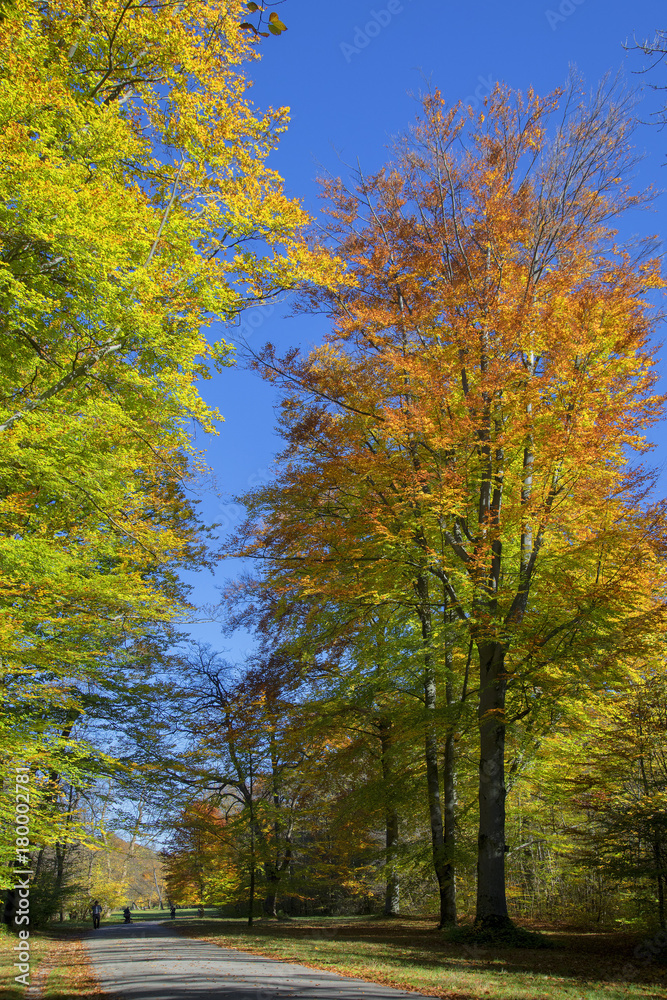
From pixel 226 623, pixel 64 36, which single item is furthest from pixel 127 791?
pixel 64 36

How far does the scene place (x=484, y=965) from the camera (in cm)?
778

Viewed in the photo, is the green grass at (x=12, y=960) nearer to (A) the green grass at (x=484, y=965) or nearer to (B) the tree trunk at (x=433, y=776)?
(A) the green grass at (x=484, y=965)

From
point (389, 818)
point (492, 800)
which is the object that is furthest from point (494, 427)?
point (389, 818)

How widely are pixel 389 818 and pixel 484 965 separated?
25.8 ft

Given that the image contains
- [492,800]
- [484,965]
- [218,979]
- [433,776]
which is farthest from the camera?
[433,776]

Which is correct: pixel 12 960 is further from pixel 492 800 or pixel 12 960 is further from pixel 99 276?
pixel 99 276

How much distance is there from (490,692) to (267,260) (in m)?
8.18

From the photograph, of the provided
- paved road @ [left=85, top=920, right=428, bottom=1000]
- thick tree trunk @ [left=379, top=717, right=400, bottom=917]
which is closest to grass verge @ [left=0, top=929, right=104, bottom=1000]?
paved road @ [left=85, top=920, right=428, bottom=1000]

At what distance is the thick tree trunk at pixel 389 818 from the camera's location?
12953 mm

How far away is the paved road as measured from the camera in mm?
6066

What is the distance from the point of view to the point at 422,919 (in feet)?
52.9

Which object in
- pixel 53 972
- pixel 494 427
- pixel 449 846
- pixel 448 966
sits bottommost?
pixel 53 972

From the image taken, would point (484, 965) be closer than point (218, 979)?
No

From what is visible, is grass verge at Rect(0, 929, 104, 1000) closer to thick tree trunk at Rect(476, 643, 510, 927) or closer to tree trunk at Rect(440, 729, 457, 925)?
thick tree trunk at Rect(476, 643, 510, 927)
